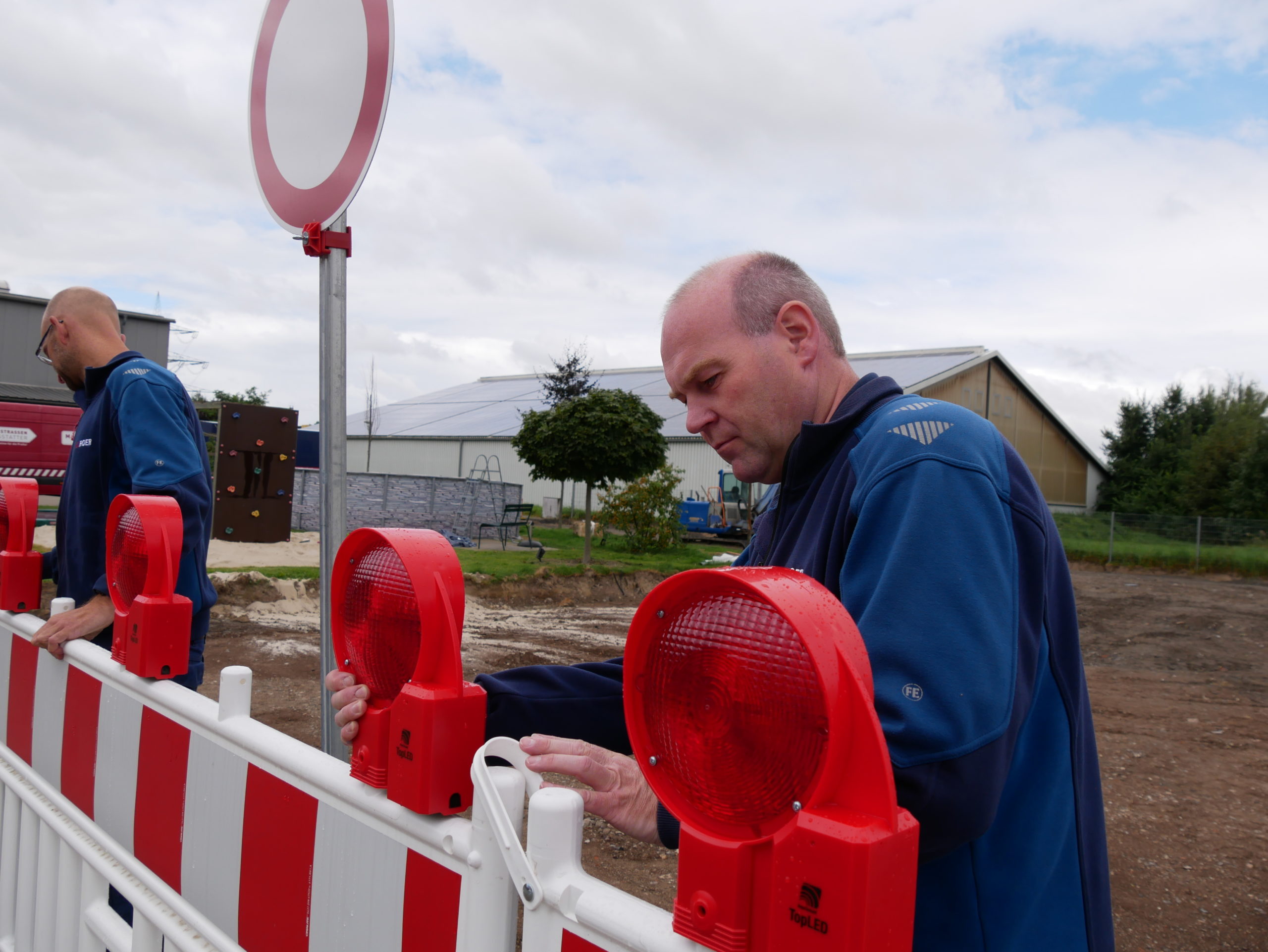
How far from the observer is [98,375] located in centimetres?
313

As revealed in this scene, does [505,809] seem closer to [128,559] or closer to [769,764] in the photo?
[769,764]

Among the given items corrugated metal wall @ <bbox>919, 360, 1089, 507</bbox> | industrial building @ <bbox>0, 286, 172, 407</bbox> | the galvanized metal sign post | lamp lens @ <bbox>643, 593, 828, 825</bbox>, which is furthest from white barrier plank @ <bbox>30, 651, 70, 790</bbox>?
corrugated metal wall @ <bbox>919, 360, 1089, 507</bbox>

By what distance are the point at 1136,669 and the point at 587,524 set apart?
9.61 meters

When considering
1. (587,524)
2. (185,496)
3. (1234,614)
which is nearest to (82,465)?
(185,496)

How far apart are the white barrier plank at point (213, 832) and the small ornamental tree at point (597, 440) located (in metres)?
15.7

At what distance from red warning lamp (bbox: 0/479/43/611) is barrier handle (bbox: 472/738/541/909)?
2.32m

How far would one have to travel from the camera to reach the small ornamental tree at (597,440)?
18.1 metres

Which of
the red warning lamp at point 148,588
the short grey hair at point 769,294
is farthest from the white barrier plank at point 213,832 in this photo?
the short grey hair at point 769,294

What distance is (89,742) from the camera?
2.18 metres

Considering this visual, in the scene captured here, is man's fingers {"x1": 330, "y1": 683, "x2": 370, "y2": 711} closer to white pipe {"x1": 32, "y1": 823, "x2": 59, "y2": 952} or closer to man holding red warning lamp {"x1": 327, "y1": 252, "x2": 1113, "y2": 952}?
man holding red warning lamp {"x1": 327, "y1": 252, "x2": 1113, "y2": 952}

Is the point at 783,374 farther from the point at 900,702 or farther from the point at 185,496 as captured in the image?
the point at 185,496

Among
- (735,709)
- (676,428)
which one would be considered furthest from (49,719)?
(676,428)

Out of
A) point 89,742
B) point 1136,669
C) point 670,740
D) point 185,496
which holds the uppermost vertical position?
point 185,496

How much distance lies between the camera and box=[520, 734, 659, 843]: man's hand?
45.1 inches
